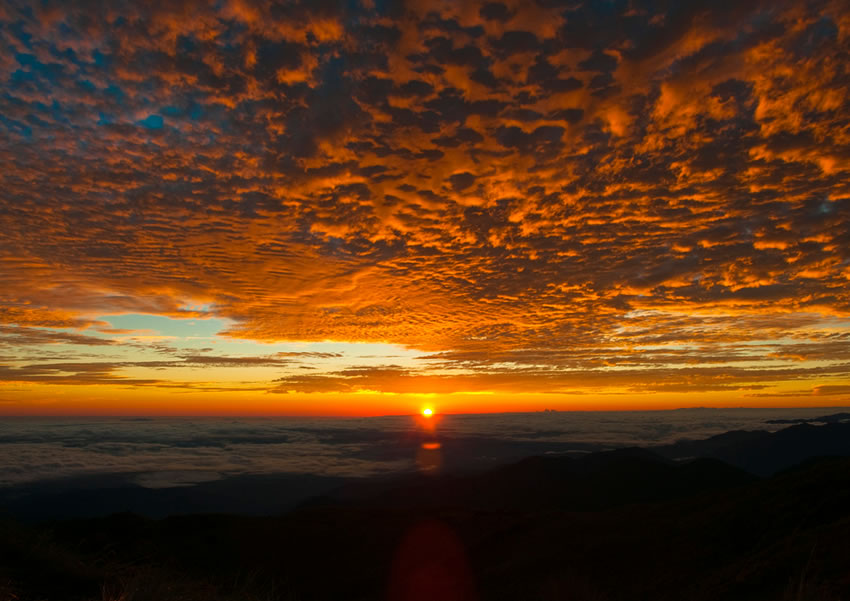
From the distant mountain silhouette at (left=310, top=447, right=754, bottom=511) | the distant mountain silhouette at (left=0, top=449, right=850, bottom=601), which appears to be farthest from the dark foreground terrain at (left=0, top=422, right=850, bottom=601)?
the distant mountain silhouette at (left=310, top=447, right=754, bottom=511)

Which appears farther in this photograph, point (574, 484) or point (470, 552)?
point (574, 484)

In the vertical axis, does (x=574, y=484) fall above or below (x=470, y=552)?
below

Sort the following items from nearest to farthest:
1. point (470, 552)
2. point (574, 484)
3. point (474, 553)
Result: 1. point (474, 553)
2. point (470, 552)
3. point (574, 484)

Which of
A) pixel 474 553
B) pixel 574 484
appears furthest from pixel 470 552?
pixel 574 484

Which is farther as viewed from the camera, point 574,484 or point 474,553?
point 574,484

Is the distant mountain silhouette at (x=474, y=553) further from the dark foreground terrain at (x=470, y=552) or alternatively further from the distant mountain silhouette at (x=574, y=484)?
the distant mountain silhouette at (x=574, y=484)

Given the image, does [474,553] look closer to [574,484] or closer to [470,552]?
[470,552]

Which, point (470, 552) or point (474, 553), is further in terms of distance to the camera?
point (470, 552)

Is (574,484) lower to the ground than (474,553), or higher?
lower

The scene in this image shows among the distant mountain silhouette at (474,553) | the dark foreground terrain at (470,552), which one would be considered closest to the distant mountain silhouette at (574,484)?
the dark foreground terrain at (470,552)

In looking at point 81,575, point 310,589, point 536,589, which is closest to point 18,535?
point 81,575

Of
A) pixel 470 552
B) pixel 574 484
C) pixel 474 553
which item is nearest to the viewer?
pixel 474 553

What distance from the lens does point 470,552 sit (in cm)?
3419

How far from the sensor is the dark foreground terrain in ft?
30.5
